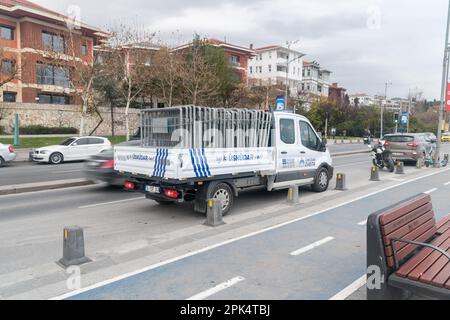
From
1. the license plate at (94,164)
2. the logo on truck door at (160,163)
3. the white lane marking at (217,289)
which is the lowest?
the white lane marking at (217,289)

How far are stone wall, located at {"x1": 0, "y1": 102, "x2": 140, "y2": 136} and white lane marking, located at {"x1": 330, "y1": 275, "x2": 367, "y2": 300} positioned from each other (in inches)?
1209

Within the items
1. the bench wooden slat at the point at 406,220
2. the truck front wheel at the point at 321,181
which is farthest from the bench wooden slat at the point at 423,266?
the truck front wheel at the point at 321,181

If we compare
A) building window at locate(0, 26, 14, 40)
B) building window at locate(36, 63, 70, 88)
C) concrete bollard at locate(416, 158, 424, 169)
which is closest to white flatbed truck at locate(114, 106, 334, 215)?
concrete bollard at locate(416, 158, 424, 169)

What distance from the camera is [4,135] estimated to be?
29000 millimetres

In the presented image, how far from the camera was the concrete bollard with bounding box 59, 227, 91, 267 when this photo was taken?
15.5 feet

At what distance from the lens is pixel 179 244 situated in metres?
5.61

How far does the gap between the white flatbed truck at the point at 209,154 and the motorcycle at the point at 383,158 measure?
7910 millimetres

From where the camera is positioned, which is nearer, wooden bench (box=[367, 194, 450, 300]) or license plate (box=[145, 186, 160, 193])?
wooden bench (box=[367, 194, 450, 300])

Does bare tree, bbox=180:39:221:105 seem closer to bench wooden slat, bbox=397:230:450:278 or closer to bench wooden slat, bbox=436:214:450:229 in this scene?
bench wooden slat, bbox=436:214:450:229

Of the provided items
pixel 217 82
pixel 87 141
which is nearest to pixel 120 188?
pixel 87 141

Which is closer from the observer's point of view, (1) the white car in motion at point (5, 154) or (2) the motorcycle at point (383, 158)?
(2) the motorcycle at point (383, 158)

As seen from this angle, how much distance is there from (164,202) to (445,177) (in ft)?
37.6

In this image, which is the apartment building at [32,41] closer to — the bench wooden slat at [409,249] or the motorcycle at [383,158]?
the motorcycle at [383,158]

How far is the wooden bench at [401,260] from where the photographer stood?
3.22 metres
